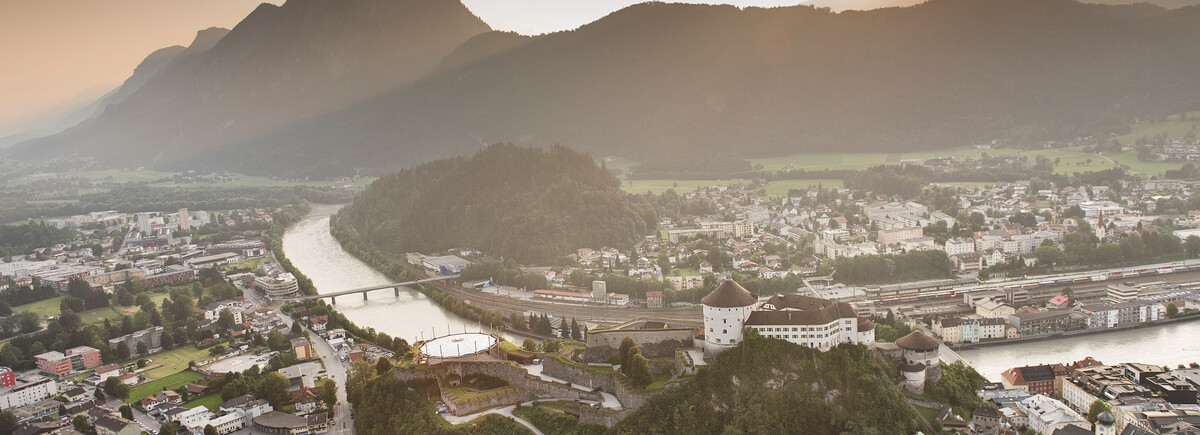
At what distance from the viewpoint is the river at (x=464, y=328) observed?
23.6 meters

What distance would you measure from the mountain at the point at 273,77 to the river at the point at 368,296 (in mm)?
60263

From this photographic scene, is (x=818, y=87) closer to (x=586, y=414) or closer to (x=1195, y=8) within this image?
(x=1195, y=8)

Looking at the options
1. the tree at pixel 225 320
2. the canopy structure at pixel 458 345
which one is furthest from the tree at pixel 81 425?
the tree at pixel 225 320

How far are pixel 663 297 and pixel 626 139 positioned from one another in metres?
50.2

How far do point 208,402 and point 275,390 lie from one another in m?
2.14

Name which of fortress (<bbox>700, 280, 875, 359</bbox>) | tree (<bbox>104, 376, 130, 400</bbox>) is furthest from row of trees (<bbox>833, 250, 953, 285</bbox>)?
tree (<bbox>104, 376, 130, 400</bbox>)

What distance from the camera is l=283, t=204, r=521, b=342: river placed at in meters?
29.8

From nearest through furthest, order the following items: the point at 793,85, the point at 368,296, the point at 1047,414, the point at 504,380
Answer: the point at 1047,414
the point at 504,380
the point at 368,296
the point at 793,85

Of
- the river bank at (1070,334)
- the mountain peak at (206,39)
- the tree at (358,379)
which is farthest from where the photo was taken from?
the mountain peak at (206,39)

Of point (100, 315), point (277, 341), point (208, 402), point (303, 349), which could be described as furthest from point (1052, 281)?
point (100, 315)

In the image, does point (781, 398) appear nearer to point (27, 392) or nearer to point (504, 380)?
point (504, 380)

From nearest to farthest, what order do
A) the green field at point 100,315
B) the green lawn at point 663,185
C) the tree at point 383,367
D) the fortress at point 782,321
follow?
1. the fortress at point 782,321
2. the tree at point 383,367
3. the green field at point 100,315
4. the green lawn at point 663,185

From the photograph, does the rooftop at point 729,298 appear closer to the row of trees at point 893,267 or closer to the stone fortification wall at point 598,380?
the stone fortification wall at point 598,380

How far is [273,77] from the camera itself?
117125mm
